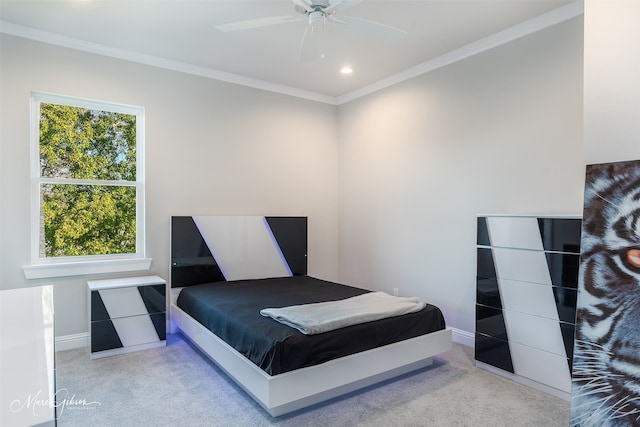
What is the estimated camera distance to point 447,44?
3486 millimetres

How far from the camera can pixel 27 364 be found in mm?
1079

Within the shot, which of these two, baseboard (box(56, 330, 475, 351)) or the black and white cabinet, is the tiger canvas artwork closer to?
the black and white cabinet

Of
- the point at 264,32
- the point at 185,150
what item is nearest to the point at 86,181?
the point at 185,150

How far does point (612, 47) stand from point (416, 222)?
262 cm

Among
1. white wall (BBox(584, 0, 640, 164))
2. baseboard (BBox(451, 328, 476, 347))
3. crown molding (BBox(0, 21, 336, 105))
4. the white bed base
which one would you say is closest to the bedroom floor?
the white bed base

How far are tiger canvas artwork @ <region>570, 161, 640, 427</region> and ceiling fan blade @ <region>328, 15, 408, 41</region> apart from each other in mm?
1466

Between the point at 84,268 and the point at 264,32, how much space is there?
2683mm

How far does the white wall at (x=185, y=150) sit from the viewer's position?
127 inches

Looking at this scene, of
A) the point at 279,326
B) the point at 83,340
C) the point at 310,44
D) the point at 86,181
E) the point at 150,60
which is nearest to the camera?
the point at 279,326

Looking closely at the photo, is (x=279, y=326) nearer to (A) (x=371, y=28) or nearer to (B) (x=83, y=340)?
(A) (x=371, y=28)

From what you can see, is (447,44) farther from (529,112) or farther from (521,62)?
(529,112)

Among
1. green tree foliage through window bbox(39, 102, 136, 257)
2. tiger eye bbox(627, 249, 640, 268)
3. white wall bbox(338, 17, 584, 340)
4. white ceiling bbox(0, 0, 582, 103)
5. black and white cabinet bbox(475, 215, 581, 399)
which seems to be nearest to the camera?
tiger eye bbox(627, 249, 640, 268)

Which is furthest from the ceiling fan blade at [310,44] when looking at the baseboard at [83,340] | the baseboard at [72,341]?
the baseboard at [72,341]

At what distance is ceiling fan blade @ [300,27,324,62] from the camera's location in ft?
8.16
